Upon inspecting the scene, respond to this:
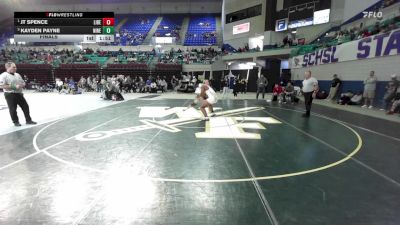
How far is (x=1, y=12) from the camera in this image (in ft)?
136

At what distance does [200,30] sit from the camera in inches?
1661

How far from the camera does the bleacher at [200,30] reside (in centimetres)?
3925

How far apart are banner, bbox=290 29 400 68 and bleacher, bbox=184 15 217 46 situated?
21310 millimetres

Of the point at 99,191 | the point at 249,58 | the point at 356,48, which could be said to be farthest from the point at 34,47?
the point at 99,191

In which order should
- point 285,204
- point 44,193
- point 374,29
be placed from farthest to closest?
1. point 374,29
2. point 44,193
3. point 285,204

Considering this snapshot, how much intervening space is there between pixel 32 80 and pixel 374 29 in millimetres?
32096

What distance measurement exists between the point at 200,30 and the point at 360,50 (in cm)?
3102

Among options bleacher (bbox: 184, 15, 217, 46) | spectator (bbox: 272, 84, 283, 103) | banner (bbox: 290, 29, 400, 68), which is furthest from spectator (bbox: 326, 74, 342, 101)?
bleacher (bbox: 184, 15, 217, 46)

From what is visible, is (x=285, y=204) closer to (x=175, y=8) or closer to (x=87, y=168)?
(x=87, y=168)

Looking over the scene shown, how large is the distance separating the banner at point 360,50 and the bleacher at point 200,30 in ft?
69.9
